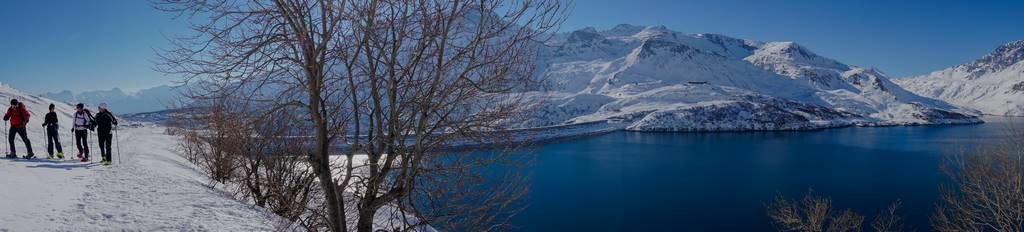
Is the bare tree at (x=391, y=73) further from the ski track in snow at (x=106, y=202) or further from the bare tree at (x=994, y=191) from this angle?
the bare tree at (x=994, y=191)

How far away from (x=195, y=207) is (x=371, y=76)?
873 centimetres

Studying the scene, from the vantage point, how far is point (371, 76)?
258 inches

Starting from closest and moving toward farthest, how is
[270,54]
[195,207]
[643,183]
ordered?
[270,54] < [195,207] < [643,183]

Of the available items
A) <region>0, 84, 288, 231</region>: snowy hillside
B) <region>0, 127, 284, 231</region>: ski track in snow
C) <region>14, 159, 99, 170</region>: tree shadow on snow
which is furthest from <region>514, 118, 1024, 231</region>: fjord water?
<region>14, 159, 99, 170</region>: tree shadow on snow

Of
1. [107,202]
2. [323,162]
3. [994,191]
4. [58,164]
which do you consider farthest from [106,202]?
[994,191]

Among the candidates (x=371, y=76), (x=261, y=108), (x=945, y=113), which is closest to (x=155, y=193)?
(x=261, y=108)

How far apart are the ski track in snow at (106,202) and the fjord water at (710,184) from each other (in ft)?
31.3

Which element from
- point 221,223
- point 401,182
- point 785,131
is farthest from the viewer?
point 785,131

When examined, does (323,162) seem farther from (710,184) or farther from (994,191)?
(710,184)

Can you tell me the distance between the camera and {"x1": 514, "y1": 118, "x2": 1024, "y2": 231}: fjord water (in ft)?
119

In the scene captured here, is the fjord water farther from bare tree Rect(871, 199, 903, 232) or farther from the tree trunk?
the tree trunk

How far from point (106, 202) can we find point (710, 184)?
4845cm

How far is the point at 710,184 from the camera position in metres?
50.7

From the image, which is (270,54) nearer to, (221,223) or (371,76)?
(371,76)
